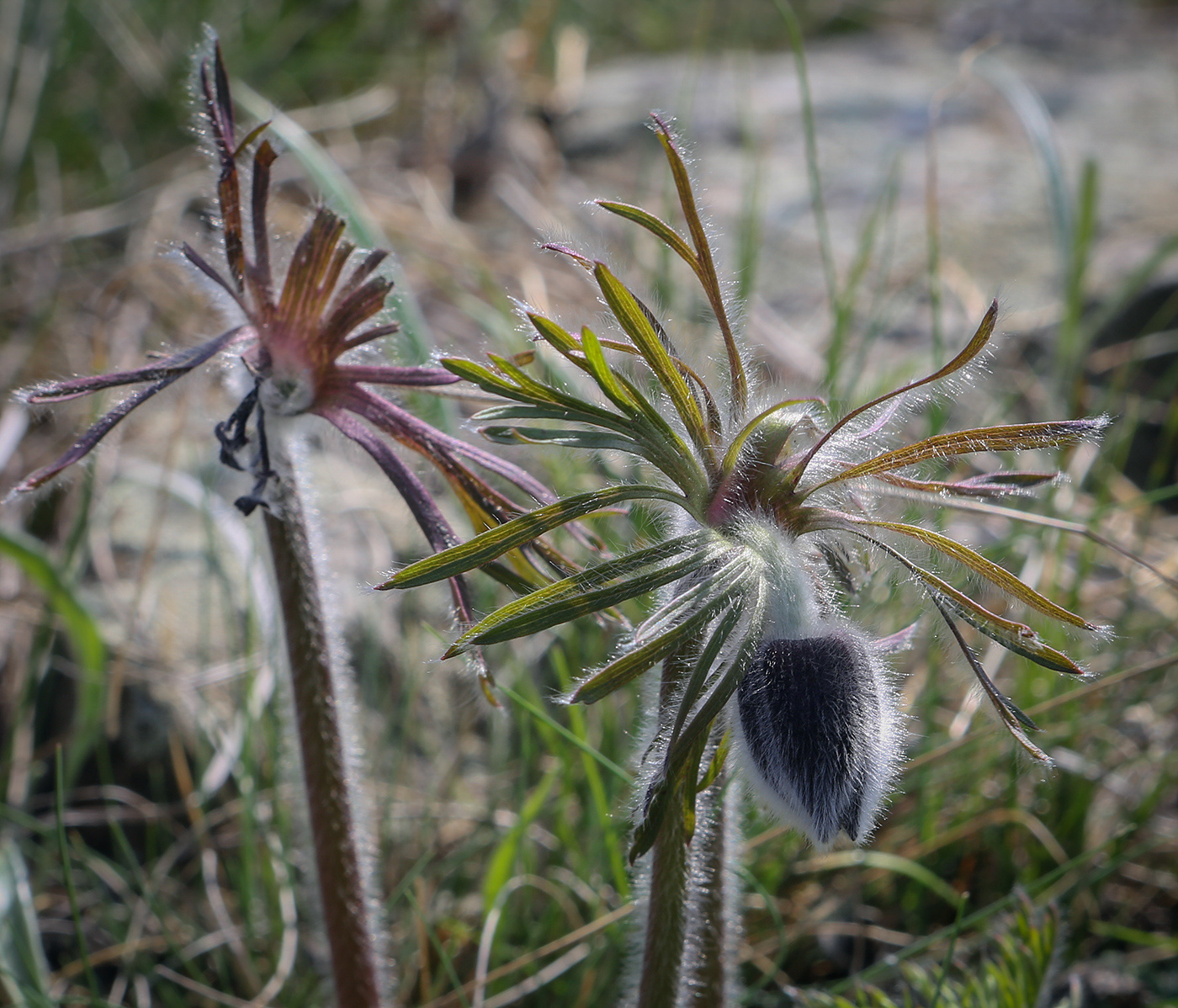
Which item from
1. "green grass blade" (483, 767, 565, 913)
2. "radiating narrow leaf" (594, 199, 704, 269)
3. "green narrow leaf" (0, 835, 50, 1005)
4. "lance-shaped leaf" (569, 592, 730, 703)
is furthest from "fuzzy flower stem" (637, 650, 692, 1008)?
"green narrow leaf" (0, 835, 50, 1005)

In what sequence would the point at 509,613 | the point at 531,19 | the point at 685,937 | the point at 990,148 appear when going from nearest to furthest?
the point at 509,613 < the point at 685,937 < the point at 990,148 < the point at 531,19

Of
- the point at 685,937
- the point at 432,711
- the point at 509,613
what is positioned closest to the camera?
the point at 509,613

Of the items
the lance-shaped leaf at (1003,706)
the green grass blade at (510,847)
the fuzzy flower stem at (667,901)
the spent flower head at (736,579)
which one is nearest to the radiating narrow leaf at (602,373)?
the spent flower head at (736,579)

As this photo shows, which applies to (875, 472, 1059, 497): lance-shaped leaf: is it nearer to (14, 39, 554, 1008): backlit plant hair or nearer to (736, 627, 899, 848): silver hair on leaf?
(736, 627, 899, 848): silver hair on leaf

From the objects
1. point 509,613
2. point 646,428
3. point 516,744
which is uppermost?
point 516,744

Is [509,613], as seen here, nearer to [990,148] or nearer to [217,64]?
[217,64]

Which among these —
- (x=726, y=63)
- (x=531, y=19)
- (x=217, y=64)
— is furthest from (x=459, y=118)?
(x=217, y=64)

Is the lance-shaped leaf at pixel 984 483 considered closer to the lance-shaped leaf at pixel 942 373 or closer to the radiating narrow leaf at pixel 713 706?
the lance-shaped leaf at pixel 942 373
